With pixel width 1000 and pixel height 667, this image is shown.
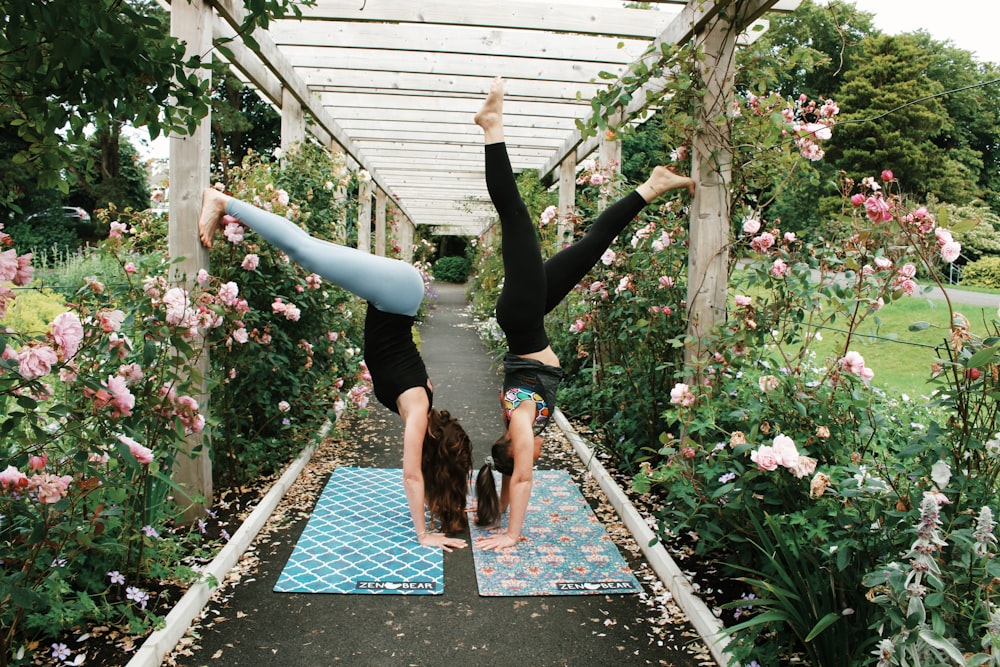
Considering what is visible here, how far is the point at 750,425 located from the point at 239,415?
9.21 ft

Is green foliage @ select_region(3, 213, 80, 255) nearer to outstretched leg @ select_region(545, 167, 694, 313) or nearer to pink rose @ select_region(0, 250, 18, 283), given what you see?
outstretched leg @ select_region(545, 167, 694, 313)

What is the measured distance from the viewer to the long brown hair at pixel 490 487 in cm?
358

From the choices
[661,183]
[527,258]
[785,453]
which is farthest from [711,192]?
[785,453]

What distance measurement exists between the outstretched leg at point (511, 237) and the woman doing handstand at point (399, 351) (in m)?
0.46

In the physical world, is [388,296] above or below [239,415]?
above

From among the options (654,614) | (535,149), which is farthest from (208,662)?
(535,149)

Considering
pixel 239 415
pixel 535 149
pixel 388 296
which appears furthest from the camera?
pixel 535 149

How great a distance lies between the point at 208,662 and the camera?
2.35m

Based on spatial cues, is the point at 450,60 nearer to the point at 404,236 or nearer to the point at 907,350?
the point at 907,350

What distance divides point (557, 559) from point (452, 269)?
3009 cm

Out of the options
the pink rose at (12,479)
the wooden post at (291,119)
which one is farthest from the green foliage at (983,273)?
the wooden post at (291,119)

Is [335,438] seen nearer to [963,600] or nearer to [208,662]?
[208,662]

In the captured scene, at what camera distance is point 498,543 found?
11.1 ft

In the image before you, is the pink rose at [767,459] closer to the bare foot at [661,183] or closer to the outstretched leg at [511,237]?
the outstretched leg at [511,237]
